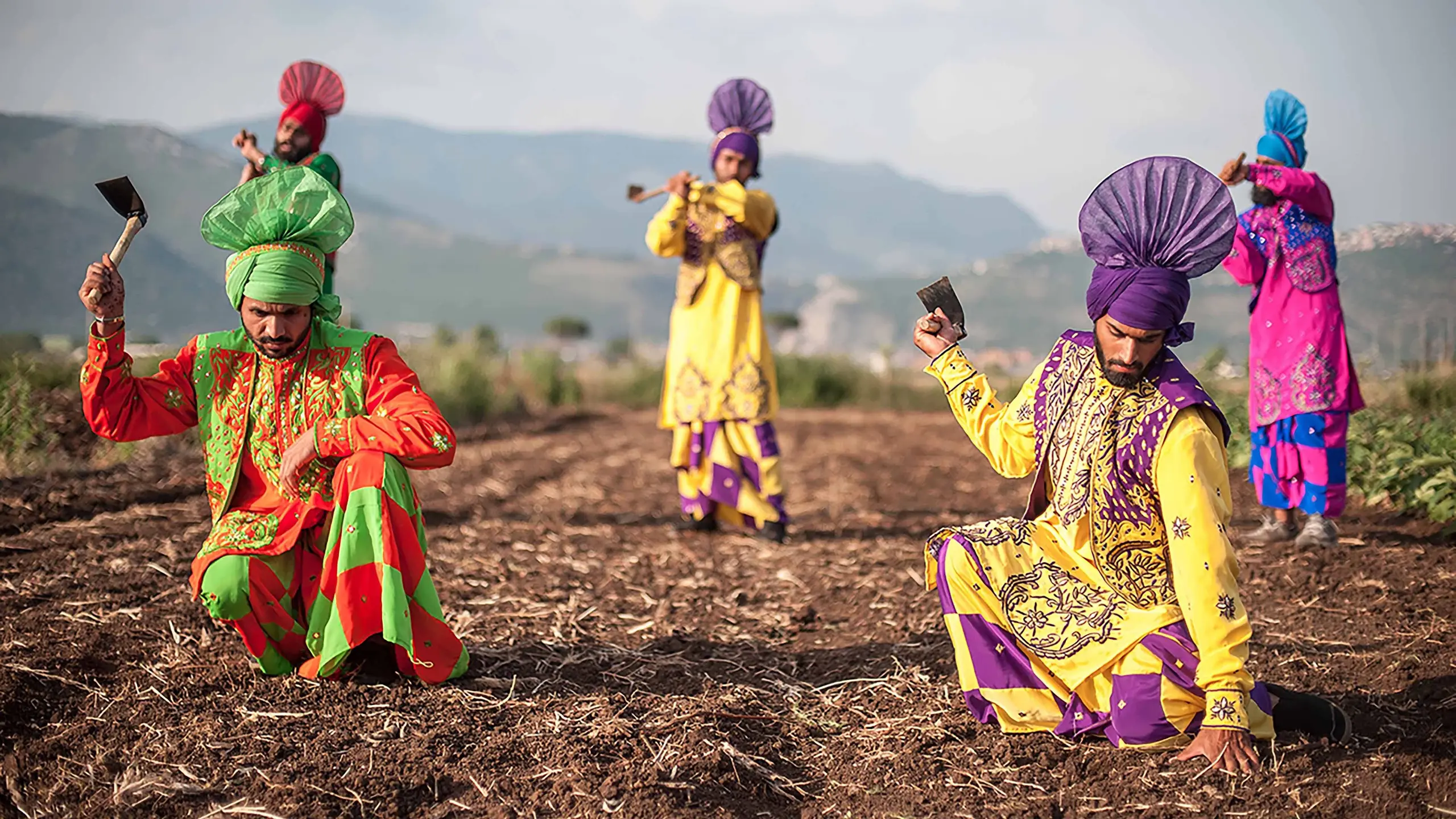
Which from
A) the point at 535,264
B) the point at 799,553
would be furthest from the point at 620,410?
the point at 535,264

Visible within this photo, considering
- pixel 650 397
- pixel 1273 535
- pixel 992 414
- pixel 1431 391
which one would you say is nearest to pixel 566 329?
pixel 650 397

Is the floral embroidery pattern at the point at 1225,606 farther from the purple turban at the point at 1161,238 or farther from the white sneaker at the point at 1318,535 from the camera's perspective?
the white sneaker at the point at 1318,535

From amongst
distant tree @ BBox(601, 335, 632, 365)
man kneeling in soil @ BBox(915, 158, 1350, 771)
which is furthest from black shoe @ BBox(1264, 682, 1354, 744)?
distant tree @ BBox(601, 335, 632, 365)

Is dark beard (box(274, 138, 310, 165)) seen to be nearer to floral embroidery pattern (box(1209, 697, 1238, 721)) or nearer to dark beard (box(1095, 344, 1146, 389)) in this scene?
dark beard (box(1095, 344, 1146, 389))

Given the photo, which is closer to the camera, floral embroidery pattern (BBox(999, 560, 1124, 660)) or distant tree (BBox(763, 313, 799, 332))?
floral embroidery pattern (BBox(999, 560, 1124, 660))

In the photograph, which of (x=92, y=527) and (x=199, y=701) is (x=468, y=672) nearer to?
(x=199, y=701)

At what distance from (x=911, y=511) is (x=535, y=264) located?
9905cm

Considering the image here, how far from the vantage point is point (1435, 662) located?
12.2 ft

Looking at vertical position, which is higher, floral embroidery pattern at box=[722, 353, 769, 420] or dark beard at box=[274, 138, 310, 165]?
dark beard at box=[274, 138, 310, 165]

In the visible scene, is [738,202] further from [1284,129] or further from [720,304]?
[1284,129]

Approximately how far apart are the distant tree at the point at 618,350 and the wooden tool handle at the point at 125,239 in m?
15.8

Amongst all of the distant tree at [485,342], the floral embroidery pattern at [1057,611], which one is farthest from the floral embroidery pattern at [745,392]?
the distant tree at [485,342]

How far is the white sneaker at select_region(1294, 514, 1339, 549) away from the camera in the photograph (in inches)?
212

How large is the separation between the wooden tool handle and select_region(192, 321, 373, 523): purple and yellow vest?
34cm
